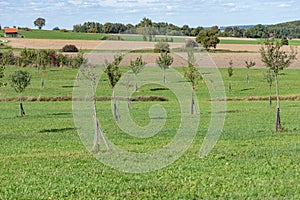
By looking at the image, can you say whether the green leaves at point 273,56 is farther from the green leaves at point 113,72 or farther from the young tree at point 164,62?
the green leaves at point 113,72

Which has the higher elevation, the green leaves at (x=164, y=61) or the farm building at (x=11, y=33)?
the farm building at (x=11, y=33)

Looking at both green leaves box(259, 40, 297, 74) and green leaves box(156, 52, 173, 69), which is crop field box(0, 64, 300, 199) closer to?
green leaves box(259, 40, 297, 74)

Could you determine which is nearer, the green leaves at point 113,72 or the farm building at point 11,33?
the green leaves at point 113,72

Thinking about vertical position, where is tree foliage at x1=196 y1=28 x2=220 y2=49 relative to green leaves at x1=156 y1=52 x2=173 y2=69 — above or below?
above

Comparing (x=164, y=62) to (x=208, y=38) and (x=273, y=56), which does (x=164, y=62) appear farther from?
(x=208, y=38)

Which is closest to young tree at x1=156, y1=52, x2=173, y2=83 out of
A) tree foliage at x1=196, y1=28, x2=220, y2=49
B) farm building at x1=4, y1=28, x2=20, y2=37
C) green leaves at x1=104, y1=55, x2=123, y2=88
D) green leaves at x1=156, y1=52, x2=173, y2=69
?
green leaves at x1=156, y1=52, x2=173, y2=69

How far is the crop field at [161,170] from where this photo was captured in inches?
566

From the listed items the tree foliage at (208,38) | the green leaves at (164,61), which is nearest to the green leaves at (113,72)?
the green leaves at (164,61)

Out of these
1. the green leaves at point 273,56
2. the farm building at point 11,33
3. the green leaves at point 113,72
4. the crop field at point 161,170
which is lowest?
the crop field at point 161,170

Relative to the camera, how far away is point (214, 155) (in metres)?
20.7

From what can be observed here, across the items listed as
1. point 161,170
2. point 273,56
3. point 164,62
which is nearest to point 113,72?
point 164,62

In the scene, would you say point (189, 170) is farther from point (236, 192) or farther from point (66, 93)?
point (66, 93)

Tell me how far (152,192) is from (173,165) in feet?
14.2

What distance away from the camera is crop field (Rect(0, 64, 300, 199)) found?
14.4 metres
